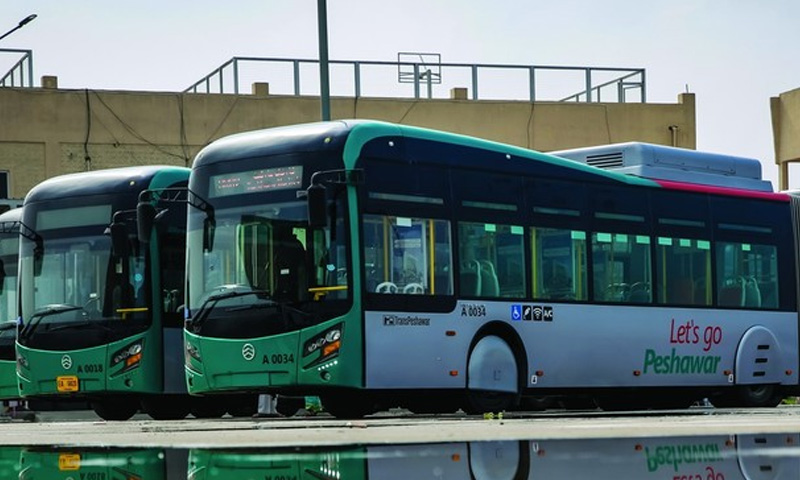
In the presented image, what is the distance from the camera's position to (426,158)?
2094cm

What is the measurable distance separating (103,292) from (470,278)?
5.38 meters

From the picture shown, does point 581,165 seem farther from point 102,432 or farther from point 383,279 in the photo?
point 102,432

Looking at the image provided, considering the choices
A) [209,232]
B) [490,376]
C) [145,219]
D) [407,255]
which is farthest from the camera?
[145,219]

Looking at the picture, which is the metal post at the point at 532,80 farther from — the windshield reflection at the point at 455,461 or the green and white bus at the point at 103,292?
the windshield reflection at the point at 455,461

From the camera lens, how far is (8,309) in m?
30.0

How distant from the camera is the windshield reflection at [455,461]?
10047 millimetres

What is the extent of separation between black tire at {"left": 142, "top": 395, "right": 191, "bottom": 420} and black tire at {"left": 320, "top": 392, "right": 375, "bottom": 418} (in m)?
4.71

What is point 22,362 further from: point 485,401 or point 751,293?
point 751,293

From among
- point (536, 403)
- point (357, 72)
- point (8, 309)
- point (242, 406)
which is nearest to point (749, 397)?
point (536, 403)

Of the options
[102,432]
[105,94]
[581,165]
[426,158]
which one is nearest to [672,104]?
[105,94]

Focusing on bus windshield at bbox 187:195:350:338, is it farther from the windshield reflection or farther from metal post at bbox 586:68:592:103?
metal post at bbox 586:68:592:103

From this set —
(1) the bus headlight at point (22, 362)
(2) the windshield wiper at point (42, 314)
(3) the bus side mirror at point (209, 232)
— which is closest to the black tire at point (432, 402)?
(3) the bus side mirror at point (209, 232)

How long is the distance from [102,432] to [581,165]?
8586 millimetres

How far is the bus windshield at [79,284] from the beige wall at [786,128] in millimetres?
36599
